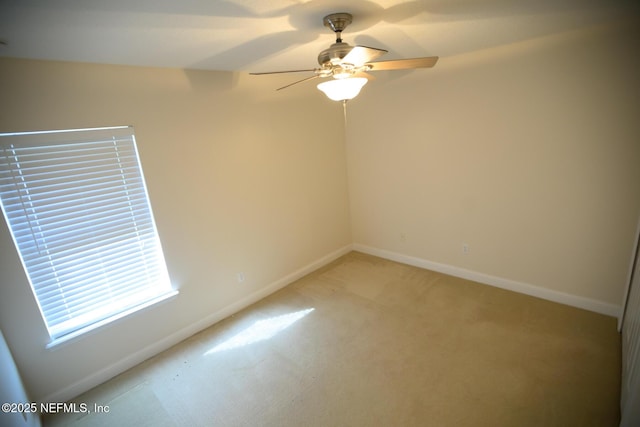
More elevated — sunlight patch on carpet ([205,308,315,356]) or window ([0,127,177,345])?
window ([0,127,177,345])

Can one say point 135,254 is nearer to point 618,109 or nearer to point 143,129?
point 143,129

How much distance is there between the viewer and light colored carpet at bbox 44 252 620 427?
190 centimetres

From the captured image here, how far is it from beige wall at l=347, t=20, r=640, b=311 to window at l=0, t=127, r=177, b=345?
2738 millimetres

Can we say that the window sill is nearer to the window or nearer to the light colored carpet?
the window

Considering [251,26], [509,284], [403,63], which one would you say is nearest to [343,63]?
[403,63]

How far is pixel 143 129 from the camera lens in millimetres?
2357

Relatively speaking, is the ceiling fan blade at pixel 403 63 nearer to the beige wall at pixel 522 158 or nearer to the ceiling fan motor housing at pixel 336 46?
the ceiling fan motor housing at pixel 336 46

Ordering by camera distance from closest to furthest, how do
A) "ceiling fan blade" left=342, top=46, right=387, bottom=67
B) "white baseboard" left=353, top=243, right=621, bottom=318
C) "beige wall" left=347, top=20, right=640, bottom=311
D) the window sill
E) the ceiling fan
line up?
1. "ceiling fan blade" left=342, top=46, right=387, bottom=67
2. the ceiling fan
3. the window sill
4. "beige wall" left=347, top=20, right=640, bottom=311
5. "white baseboard" left=353, top=243, right=621, bottom=318

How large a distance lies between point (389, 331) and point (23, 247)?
9.34ft

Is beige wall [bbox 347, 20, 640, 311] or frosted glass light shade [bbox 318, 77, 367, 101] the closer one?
frosted glass light shade [bbox 318, 77, 367, 101]

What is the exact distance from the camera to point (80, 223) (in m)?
2.18

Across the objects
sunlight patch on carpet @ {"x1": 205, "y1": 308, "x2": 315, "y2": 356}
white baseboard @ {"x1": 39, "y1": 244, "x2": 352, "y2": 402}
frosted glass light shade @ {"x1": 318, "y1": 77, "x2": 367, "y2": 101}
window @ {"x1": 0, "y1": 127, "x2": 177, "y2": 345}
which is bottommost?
sunlight patch on carpet @ {"x1": 205, "y1": 308, "x2": 315, "y2": 356}

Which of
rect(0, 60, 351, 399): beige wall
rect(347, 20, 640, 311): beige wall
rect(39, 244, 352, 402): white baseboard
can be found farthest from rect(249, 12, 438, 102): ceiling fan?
rect(39, 244, 352, 402): white baseboard

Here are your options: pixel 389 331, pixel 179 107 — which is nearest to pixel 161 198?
pixel 179 107
